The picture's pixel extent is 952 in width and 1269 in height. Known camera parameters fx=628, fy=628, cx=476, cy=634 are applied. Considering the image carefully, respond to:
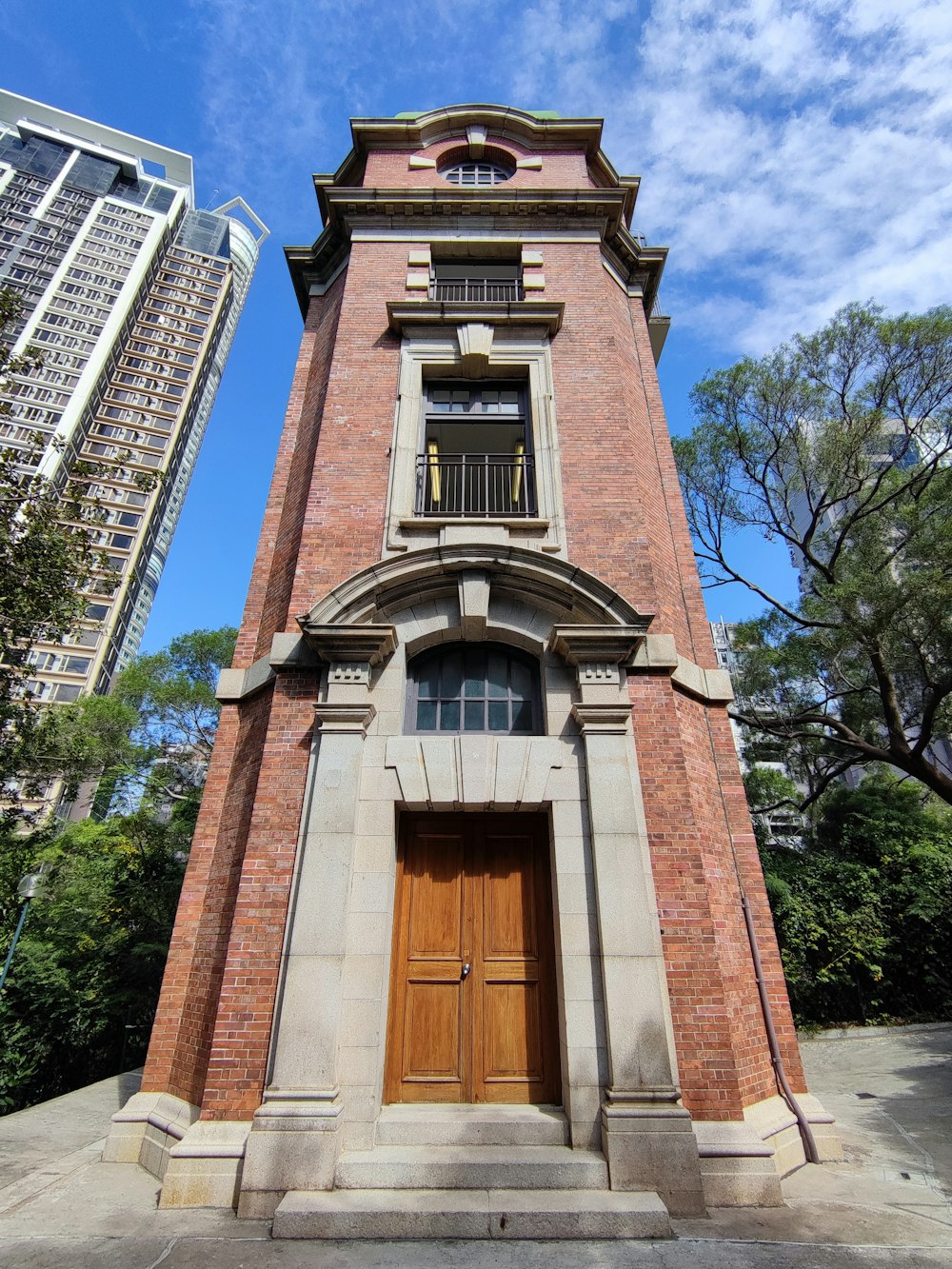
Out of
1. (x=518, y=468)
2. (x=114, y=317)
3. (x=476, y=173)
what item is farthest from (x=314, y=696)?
(x=114, y=317)

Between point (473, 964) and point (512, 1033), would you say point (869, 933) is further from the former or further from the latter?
point (473, 964)

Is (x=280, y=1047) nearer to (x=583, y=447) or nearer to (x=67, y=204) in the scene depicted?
(x=583, y=447)

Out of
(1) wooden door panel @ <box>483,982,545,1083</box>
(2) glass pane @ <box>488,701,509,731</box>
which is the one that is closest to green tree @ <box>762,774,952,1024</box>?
(1) wooden door panel @ <box>483,982,545,1083</box>

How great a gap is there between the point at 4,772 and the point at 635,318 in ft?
40.9

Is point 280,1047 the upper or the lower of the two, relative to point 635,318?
lower

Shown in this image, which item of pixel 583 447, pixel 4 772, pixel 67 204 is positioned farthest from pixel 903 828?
pixel 67 204

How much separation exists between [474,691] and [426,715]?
1.81 ft

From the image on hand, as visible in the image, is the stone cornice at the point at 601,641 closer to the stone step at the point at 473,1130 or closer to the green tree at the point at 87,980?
the stone step at the point at 473,1130

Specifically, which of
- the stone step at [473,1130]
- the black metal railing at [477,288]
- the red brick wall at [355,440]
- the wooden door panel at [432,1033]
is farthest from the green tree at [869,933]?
the black metal railing at [477,288]

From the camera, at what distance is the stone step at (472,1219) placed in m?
4.04

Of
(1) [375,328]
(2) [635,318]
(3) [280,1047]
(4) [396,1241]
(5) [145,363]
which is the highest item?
(5) [145,363]

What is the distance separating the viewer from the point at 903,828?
14.1 m

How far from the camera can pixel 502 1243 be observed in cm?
395

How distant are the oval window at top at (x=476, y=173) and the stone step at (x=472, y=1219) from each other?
14.1 m
